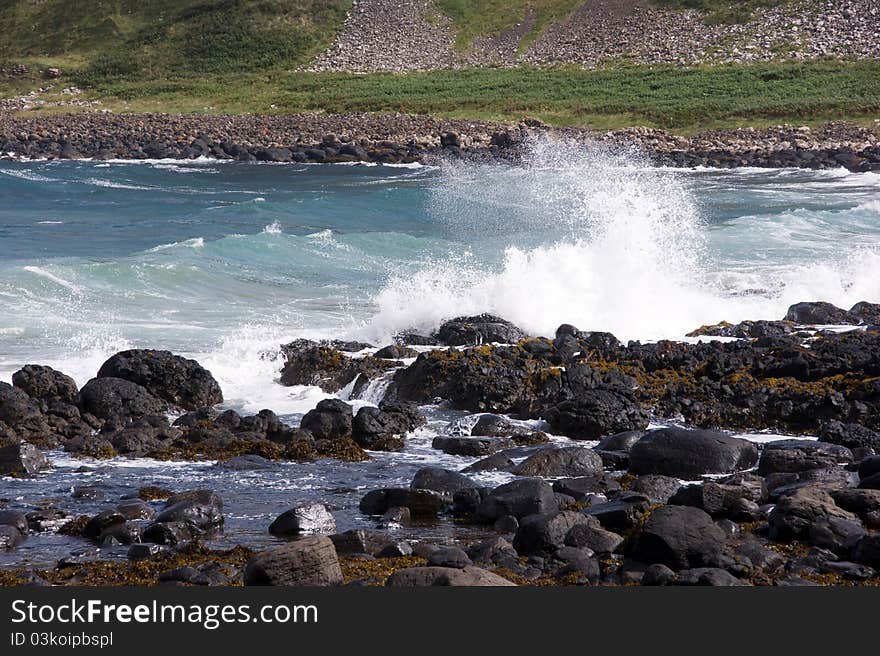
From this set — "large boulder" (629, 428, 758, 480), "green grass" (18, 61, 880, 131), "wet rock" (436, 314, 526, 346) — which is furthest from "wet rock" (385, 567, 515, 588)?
"green grass" (18, 61, 880, 131)

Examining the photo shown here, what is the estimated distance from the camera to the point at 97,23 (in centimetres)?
8719

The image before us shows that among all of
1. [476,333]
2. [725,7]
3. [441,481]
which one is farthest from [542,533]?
[725,7]

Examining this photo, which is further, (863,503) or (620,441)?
(620,441)

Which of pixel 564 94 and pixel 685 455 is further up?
pixel 564 94

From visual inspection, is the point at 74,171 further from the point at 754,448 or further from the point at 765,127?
the point at 754,448

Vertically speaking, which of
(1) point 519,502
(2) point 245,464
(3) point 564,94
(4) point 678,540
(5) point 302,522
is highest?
(3) point 564,94

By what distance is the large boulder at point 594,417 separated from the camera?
12656 mm

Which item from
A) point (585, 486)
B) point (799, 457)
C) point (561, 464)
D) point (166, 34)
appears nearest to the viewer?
point (585, 486)

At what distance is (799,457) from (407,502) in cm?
388

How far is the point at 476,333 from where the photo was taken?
649 inches

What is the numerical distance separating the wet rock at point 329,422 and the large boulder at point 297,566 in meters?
4.75

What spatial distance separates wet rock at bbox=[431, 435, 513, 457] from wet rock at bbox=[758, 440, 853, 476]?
107 inches

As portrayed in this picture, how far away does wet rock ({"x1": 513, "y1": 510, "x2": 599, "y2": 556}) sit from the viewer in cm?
862

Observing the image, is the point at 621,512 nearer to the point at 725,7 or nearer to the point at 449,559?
the point at 449,559
